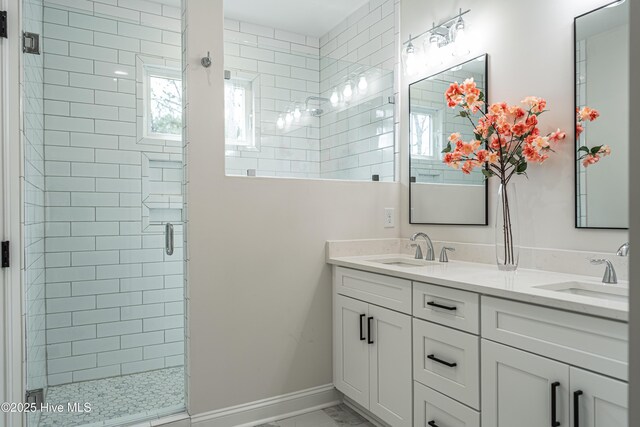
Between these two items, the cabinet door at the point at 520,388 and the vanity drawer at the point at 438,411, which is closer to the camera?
the cabinet door at the point at 520,388

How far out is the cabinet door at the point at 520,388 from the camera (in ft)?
4.42

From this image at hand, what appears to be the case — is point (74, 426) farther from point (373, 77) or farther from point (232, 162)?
point (373, 77)

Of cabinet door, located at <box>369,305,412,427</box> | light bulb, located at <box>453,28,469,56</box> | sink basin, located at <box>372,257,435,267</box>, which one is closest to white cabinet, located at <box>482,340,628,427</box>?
cabinet door, located at <box>369,305,412,427</box>

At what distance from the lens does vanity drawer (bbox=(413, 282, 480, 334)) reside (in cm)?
166

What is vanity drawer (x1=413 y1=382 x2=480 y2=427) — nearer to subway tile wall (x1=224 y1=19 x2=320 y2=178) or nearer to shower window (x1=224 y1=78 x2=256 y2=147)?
subway tile wall (x1=224 y1=19 x2=320 y2=178)

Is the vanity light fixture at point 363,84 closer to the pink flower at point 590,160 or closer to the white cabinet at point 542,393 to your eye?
the pink flower at point 590,160

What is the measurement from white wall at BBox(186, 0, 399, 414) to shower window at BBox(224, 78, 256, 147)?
0.34 feet

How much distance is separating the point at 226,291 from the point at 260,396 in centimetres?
62

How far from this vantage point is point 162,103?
3.18 metres

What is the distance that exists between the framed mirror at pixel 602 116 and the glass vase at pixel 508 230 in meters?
0.30

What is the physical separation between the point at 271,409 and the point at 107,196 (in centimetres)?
180

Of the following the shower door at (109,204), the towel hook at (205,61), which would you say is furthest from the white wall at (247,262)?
the shower door at (109,204)

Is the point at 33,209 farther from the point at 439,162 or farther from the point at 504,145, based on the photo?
the point at 504,145

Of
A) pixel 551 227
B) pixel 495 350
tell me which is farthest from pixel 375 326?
pixel 551 227
